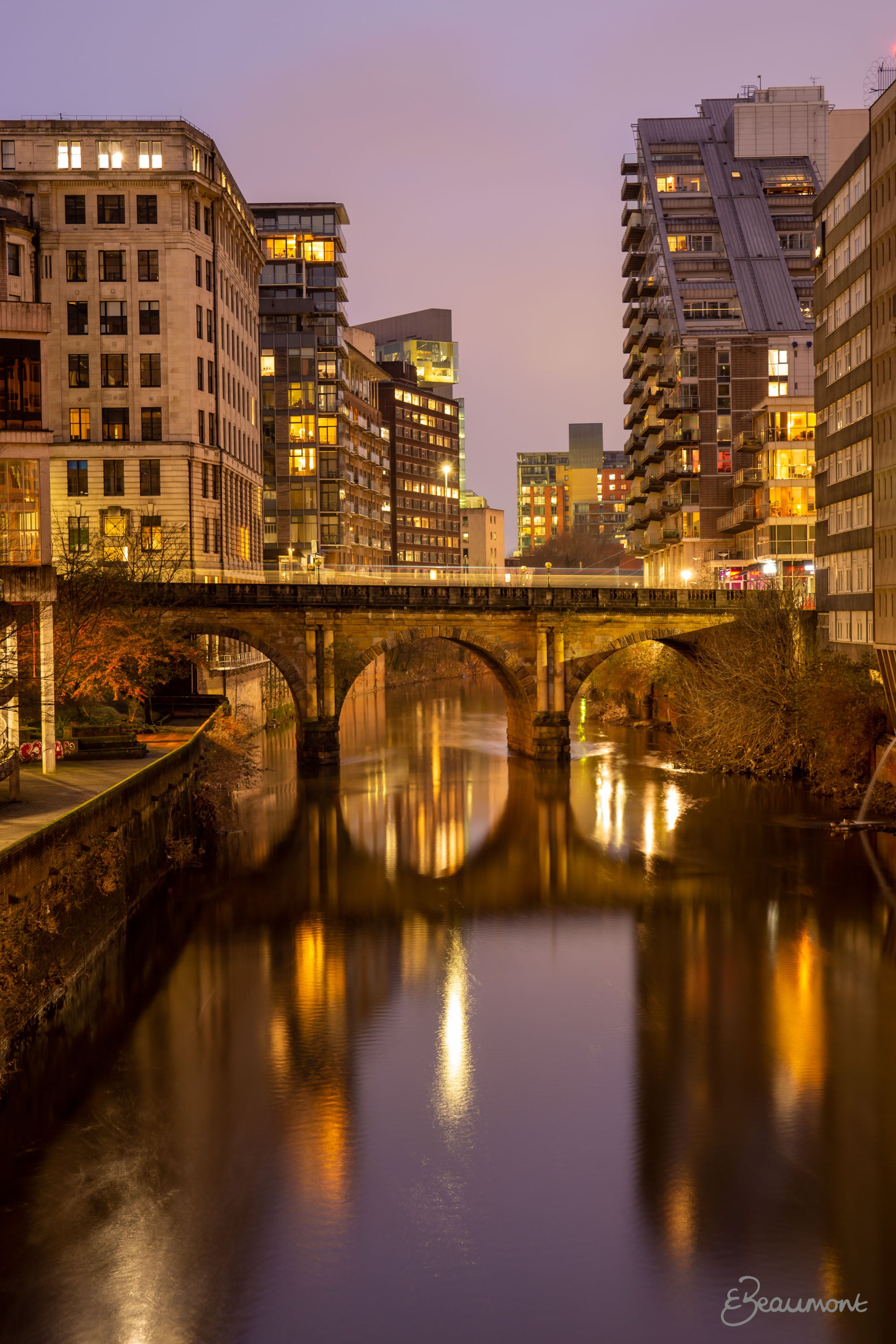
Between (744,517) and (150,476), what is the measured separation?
41.4m

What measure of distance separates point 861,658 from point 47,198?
54803 mm

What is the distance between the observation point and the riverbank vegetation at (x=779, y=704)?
48.6 metres

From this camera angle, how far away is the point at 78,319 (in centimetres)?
7394

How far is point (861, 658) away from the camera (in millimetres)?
50188

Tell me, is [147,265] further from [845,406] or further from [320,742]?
[845,406]

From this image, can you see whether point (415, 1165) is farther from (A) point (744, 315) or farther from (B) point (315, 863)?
(A) point (744, 315)

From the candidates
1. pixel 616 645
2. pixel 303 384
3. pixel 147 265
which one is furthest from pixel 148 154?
pixel 616 645

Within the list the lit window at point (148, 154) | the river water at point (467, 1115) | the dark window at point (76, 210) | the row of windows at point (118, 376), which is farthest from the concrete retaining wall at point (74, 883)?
the lit window at point (148, 154)

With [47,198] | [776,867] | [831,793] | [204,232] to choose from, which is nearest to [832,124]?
[831,793]

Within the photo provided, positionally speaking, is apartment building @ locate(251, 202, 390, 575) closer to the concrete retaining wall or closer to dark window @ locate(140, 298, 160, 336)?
dark window @ locate(140, 298, 160, 336)

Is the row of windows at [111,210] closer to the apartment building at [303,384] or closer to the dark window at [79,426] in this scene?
the dark window at [79,426]

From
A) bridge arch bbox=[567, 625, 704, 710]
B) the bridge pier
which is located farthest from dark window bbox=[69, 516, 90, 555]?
bridge arch bbox=[567, 625, 704, 710]

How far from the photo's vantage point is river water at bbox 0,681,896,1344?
16.9 m

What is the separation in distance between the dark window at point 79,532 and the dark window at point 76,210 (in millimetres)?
14846
